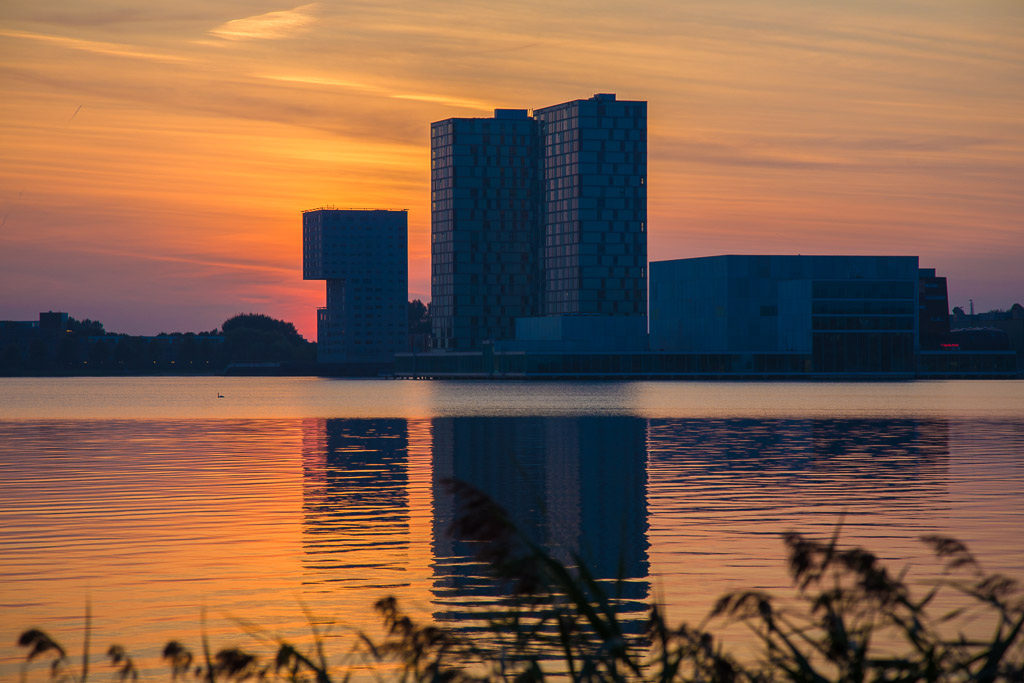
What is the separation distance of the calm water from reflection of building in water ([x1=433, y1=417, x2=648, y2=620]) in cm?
10

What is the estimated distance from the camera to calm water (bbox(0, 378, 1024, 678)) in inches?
730

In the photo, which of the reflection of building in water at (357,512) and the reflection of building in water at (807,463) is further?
the reflection of building in water at (807,463)

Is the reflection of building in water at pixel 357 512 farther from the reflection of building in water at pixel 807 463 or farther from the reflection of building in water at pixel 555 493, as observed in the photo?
the reflection of building in water at pixel 807 463

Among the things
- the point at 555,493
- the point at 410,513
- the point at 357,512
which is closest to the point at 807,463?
the point at 555,493

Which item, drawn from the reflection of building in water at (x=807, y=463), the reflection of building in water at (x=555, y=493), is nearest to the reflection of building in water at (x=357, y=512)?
the reflection of building in water at (x=555, y=493)

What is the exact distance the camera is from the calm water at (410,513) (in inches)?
730

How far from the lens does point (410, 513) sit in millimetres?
29812

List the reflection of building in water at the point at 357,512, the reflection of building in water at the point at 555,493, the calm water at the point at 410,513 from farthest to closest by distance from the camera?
1. the reflection of building in water at the point at 357,512
2. the reflection of building in water at the point at 555,493
3. the calm water at the point at 410,513

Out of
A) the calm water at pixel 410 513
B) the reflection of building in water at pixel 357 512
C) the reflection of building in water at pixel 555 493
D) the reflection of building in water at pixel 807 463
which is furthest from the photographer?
the reflection of building in water at pixel 807 463

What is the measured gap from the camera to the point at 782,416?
86.2 metres

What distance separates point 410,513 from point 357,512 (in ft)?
4.50

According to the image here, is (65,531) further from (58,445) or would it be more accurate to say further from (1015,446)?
(1015,446)

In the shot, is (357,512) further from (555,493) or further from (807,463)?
(807,463)

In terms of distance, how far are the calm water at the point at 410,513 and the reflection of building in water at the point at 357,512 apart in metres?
0.10
